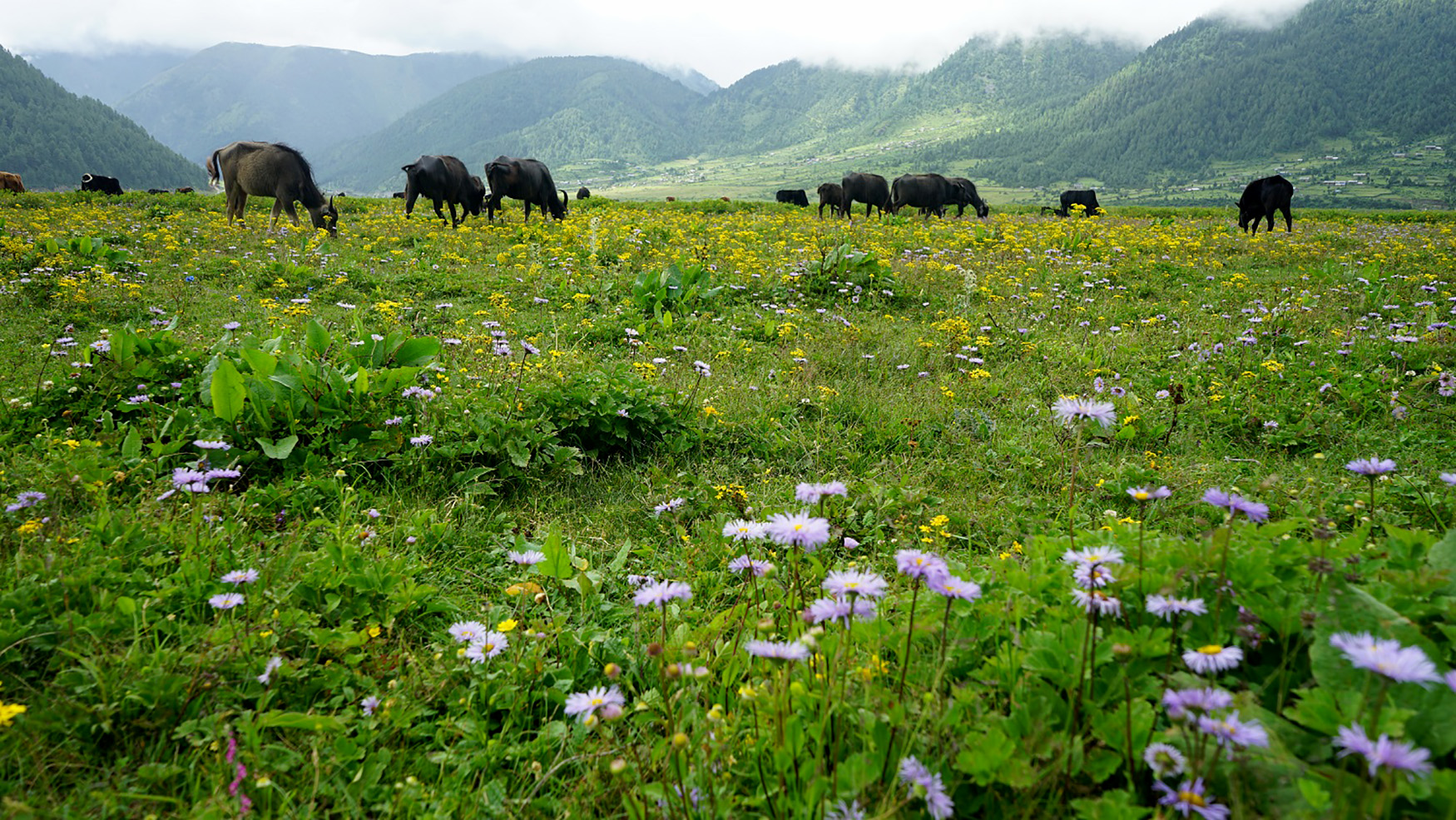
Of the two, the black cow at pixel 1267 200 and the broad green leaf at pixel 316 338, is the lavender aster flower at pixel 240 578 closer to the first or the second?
the broad green leaf at pixel 316 338

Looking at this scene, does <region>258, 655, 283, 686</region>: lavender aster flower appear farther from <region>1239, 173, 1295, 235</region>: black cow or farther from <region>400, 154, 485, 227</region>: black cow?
<region>1239, 173, 1295, 235</region>: black cow

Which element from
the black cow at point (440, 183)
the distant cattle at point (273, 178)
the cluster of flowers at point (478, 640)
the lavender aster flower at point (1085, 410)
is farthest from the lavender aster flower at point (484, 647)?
the black cow at point (440, 183)

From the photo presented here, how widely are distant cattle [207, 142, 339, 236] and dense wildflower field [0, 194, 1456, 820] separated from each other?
822 centimetres

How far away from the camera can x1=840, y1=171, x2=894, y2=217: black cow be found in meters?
25.2

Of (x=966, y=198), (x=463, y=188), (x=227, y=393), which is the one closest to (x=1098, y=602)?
(x=227, y=393)

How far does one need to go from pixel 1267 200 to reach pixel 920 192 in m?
11.2

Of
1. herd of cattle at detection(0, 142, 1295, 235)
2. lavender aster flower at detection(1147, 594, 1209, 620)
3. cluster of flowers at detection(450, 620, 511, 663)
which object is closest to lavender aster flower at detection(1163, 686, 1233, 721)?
lavender aster flower at detection(1147, 594, 1209, 620)

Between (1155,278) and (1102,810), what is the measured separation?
10869mm

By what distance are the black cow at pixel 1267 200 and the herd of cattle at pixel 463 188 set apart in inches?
1.0

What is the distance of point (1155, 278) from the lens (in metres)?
9.94

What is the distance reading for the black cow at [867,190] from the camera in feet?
82.8

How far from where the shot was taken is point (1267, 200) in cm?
1855

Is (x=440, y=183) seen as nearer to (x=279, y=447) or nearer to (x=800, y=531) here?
(x=279, y=447)

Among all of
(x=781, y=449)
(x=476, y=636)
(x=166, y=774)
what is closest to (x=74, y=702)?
(x=166, y=774)
